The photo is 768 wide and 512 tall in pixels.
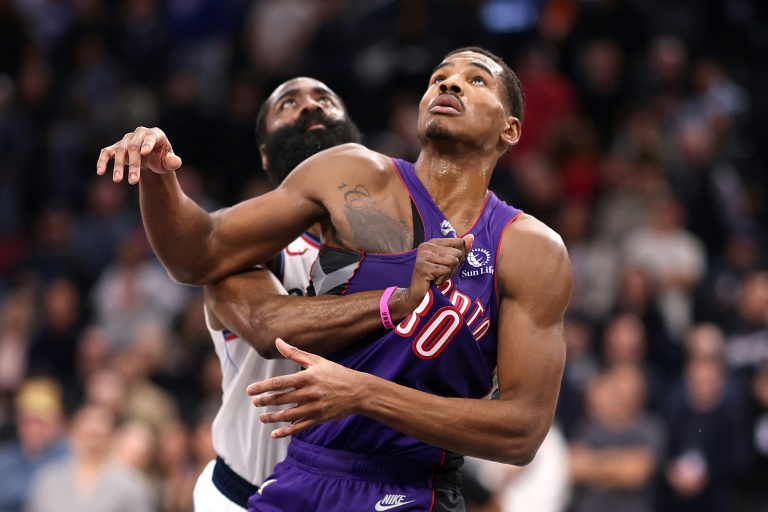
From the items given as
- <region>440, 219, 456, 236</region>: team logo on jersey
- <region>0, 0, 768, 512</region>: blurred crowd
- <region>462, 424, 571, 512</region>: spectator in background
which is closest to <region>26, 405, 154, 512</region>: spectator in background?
<region>0, 0, 768, 512</region>: blurred crowd

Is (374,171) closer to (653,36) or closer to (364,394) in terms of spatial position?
(364,394)

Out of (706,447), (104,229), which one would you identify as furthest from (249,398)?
(104,229)

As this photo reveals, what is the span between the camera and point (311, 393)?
11.3ft

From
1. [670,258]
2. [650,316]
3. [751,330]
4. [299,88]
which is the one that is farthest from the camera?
[670,258]

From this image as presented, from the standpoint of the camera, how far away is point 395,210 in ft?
13.0

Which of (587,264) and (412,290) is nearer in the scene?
(412,290)

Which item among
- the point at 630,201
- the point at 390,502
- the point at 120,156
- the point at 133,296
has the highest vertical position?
the point at 120,156

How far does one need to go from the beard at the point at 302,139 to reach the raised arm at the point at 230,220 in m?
0.74

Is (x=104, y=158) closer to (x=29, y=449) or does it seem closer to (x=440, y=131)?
(x=440, y=131)

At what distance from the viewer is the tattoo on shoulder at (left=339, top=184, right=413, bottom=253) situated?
3871 mm

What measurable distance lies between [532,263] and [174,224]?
3.99 feet

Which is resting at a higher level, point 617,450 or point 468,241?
point 468,241

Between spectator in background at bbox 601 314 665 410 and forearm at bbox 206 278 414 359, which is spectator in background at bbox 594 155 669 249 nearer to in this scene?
spectator in background at bbox 601 314 665 410

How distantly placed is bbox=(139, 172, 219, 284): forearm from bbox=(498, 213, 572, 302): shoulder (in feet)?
3.36
